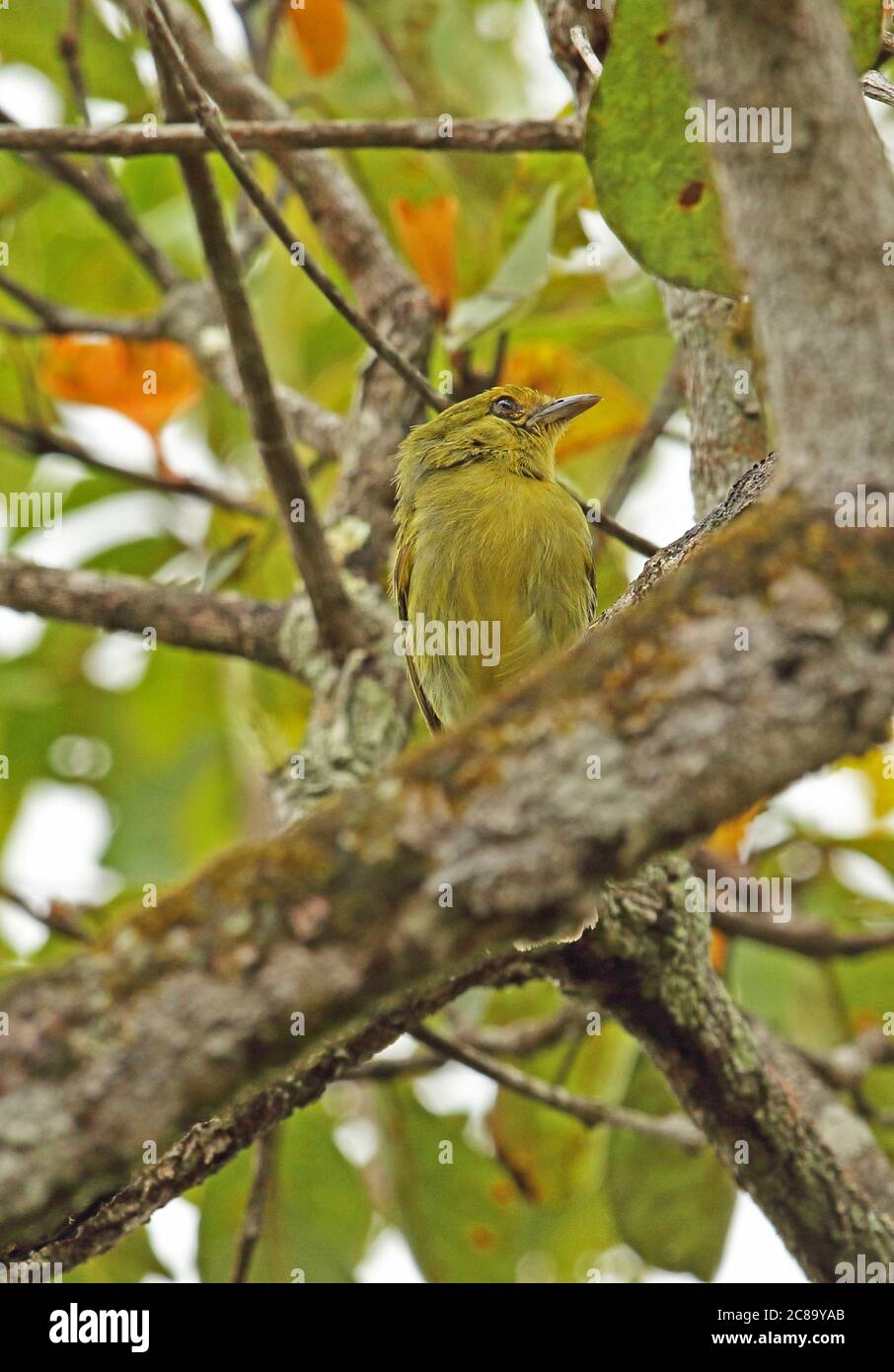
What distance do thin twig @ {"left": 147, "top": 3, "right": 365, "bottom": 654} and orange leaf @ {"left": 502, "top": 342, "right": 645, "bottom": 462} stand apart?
127cm

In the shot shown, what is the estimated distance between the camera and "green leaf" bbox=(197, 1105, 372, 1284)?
3.81 m

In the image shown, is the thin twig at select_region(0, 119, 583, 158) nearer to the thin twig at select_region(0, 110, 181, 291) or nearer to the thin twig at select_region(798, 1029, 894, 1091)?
the thin twig at select_region(0, 110, 181, 291)

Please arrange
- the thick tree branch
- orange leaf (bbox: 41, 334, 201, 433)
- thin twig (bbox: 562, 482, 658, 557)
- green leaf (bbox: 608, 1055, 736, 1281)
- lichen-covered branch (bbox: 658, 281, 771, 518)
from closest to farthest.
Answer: the thick tree branch < lichen-covered branch (bbox: 658, 281, 771, 518) < thin twig (bbox: 562, 482, 658, 557) < green leaf (bbox: 608, 1055, 736, 1281) < orange leaf (bbox: 41, 334, 201, 433)

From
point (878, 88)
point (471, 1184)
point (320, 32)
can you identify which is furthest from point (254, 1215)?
point (320, 32)

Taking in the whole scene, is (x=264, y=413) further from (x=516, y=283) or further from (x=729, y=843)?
(x=729, y=843)

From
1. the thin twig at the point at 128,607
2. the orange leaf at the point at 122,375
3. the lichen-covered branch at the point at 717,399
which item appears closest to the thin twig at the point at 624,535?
the lichen-covered branch at the point at 717,399

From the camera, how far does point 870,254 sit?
130 cm

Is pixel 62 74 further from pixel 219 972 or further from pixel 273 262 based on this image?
pixel 219 972

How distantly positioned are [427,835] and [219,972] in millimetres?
208

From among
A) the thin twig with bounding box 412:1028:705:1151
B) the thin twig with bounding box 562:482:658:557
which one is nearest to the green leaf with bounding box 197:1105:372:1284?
the thin twig with bounding box 412:1028:705:1151

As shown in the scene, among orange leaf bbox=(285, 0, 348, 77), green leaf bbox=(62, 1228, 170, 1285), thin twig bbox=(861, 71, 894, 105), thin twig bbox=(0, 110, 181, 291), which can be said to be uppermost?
orange leaf bbox=(285, 0, 348, 77)

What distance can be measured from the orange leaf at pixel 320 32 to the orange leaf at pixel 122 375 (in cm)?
102

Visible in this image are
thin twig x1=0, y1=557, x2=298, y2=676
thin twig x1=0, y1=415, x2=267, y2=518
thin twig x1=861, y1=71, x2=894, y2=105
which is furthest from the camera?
thin twig x1=0, y1=415, x2=267, y2=518
